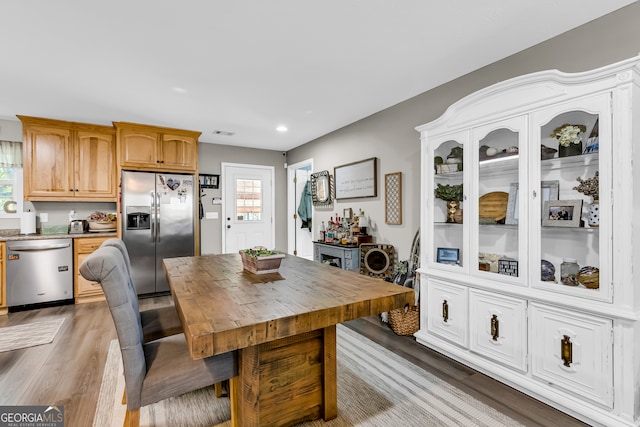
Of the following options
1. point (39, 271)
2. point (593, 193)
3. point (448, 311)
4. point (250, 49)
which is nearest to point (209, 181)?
point (39, 271)

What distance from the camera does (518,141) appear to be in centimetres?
212

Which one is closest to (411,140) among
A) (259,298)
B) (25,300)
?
(259,298)

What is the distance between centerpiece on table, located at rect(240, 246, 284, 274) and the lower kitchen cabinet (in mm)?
2988

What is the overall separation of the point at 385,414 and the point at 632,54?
2.67m

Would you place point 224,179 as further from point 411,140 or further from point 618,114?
point 618,114

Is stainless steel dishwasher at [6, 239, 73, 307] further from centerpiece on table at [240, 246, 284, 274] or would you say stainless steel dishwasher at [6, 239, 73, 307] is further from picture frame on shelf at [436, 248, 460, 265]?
picture frame on shelf at [436, 248, 460, 265]

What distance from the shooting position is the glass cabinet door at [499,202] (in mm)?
2107

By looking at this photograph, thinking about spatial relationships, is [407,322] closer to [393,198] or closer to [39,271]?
[393,198]

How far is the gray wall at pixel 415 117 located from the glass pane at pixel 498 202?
2.03ft

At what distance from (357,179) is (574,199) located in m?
2.47

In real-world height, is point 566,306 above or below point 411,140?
below

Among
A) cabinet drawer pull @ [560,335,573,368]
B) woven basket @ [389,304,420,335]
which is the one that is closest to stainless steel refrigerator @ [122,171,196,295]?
woven basket @ [389,304,420,335]

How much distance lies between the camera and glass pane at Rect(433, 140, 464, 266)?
2.55 m

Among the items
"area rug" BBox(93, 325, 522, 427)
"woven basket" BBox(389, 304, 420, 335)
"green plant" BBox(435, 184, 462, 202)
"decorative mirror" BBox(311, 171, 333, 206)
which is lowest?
"area rug" BBox(93, 325, 522, 427)
